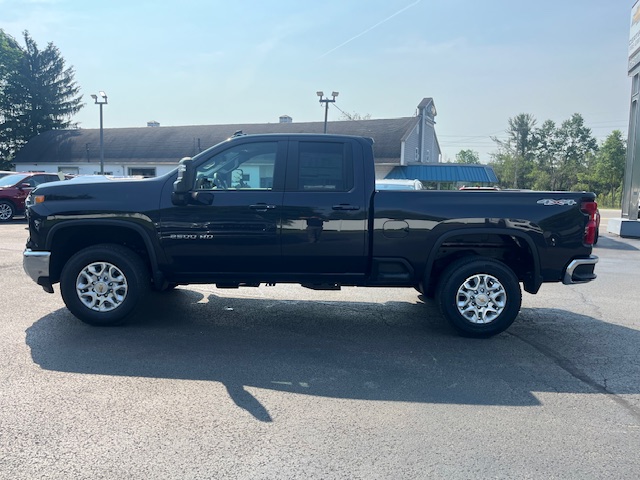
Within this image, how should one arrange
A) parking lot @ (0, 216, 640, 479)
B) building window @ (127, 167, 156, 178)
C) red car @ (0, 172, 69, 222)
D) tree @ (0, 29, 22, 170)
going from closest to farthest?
parking lot @ (0, 216, 640, 479) < red car @ (0, 172, 69, 222) < building window @ (127, 167, 156, 178) < tree @ (0, 29, 22, 170)

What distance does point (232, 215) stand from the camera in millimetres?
5473

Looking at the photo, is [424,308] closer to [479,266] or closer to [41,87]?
[479,266]

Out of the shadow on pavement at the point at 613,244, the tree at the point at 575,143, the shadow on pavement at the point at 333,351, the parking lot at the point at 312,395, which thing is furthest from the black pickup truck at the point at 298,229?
the tree at the point at 575,143

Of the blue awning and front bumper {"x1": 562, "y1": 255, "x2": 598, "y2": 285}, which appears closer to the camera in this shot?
front bumper {"x1": 562, "y1": 255, "x2": 598, "y2": 285}

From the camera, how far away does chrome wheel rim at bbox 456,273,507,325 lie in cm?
557

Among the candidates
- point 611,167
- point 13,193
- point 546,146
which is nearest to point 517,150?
point 546,146

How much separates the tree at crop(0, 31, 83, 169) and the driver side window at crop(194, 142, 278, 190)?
56105mm

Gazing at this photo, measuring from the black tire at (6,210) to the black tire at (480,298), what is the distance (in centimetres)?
1731

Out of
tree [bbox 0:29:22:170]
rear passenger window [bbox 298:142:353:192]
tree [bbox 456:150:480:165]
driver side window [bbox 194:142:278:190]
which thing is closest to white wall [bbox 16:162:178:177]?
tree [bbox 0:29:22:170]

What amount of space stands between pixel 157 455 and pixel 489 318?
3724 mm

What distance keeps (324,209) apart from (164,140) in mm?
36149

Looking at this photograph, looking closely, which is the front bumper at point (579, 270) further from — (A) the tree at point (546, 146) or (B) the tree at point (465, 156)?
(B) the tree at point (465, 156)

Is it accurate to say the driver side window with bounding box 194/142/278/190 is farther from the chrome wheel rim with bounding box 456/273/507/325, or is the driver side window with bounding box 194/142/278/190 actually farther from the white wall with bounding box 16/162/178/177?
the white wall with bounding box 16/162/178/177

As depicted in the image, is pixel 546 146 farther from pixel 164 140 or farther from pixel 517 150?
pixel 164 140
